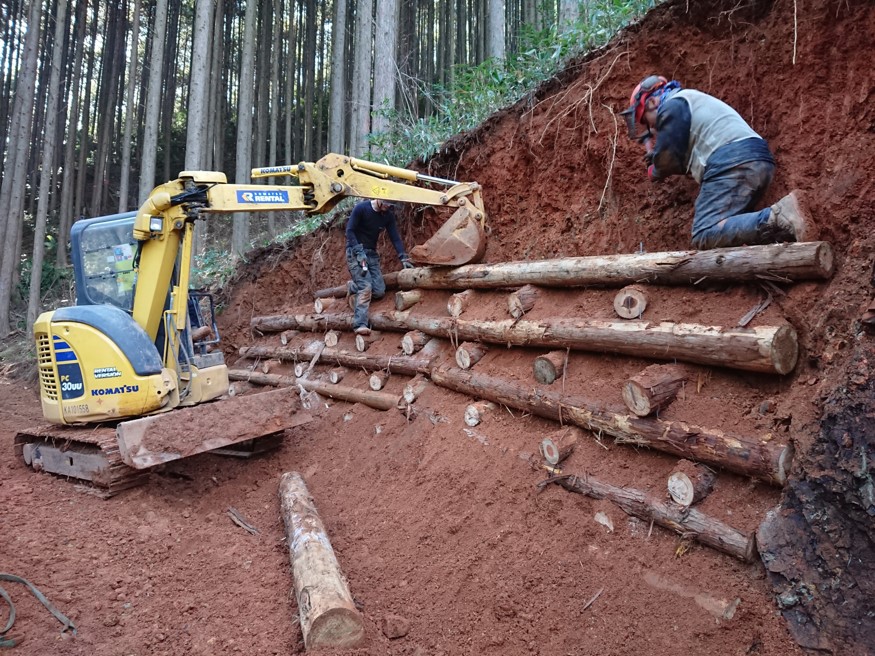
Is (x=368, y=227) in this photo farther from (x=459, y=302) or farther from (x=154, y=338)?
(x=154, y=338)

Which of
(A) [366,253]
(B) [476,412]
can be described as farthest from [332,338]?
(B) [476,412]

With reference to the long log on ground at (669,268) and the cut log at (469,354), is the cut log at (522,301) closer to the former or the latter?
the long log on ground at (669,268)

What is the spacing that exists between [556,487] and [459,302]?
252cm

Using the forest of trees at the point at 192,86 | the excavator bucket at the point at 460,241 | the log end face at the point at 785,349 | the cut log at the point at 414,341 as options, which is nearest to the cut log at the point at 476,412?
the cut log at the point at 414,341

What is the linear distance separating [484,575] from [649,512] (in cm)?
110

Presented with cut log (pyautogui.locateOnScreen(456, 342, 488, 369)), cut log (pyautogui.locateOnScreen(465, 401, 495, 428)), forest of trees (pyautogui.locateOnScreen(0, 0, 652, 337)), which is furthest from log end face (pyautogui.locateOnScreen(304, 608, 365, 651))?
forest of trees (pyautogui.locateOnScreen(0, 0, 652, 337))

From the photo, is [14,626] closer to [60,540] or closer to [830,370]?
[60,540]

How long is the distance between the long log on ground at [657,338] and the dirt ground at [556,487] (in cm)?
13

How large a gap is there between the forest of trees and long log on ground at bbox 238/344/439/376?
3512 mm

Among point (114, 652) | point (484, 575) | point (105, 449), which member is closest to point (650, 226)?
point (484, 575)

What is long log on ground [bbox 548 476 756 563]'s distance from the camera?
2793 mm

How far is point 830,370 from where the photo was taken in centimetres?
281

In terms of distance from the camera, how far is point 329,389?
743 cm

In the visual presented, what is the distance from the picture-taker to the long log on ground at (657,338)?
3.05 meters
